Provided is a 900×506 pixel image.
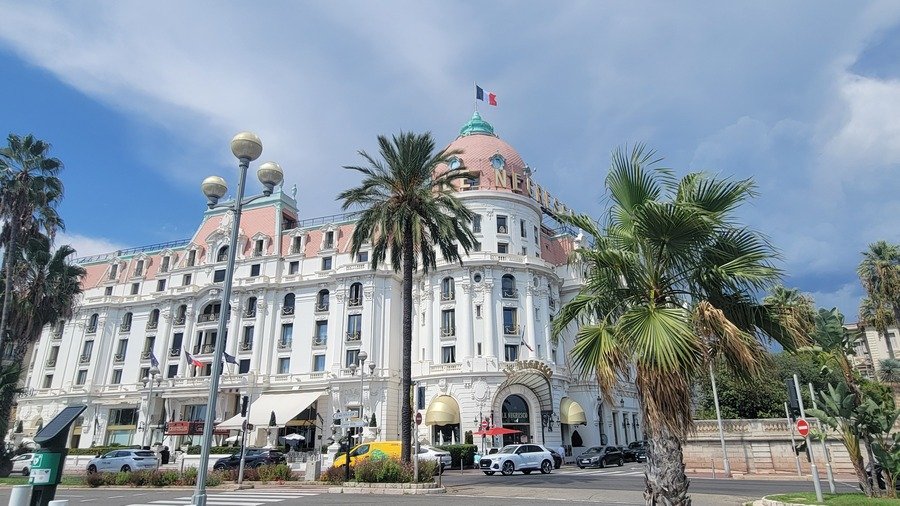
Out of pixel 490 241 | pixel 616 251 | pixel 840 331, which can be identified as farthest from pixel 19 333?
pixel 840 331

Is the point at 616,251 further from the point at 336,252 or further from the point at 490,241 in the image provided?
the point at 336,252

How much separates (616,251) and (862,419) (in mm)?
10423

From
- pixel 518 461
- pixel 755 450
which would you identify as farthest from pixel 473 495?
pixel 755 450

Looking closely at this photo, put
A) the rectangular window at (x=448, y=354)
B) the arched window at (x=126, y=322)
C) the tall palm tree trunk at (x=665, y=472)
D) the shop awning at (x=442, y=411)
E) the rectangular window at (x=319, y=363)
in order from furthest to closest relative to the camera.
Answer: the arched window at (x=126, y=322), the rectangular window at (x=319, y=363), the rectangular window at (x=448, y=354), the shop awning at (x=442, y=411), the tall palm tree trunk at (x=665, y=472)

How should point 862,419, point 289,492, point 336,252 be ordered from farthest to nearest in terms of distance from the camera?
point 336,252 → point 289,492 → point 862,419

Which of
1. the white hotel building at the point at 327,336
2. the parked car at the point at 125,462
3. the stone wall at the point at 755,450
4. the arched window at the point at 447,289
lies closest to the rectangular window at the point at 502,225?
the white hotel building at the point at 327,336

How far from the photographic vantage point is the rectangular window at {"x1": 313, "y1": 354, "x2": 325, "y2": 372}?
4944 cm

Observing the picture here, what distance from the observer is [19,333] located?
127ft

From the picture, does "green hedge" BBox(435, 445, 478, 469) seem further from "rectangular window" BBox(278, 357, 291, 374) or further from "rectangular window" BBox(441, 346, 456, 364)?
"rectangular window" BBox(278, 357, 291, 374)

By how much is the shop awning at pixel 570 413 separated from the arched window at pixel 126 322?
46.2m

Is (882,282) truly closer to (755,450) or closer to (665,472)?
(755,450)

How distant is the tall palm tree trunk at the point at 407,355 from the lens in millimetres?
24641

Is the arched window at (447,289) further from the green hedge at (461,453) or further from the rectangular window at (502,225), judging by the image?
→ the green hedge at (461,453)

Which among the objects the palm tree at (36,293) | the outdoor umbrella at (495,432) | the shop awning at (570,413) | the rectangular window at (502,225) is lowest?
the outdoor umbrella at (495,432)
